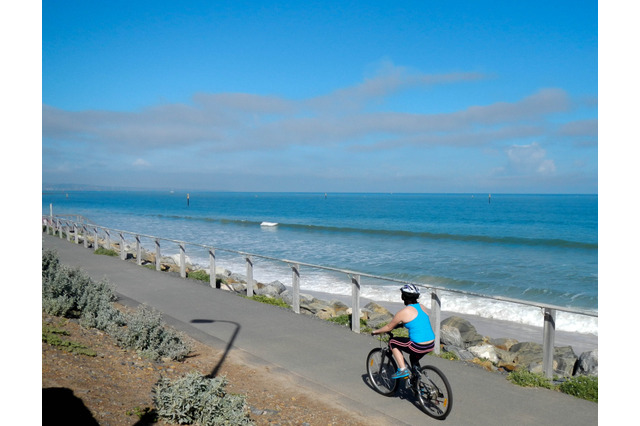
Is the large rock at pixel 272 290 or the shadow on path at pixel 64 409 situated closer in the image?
the shadow on path at pixel 64 409

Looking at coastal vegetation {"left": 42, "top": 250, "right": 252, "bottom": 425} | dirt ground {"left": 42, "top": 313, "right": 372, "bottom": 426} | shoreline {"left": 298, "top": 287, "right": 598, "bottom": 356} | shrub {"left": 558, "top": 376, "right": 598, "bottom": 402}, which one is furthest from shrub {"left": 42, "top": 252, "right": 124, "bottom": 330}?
shoreline {"left": 298, "top": 287, "right": 598, "bottom": 356}

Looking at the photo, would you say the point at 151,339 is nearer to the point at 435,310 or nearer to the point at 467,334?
the point at 435,310

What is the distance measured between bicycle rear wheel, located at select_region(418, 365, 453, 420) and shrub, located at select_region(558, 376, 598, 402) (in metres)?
1.94

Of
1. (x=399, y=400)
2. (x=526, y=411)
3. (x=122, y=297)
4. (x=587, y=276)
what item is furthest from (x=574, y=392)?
(x=587, y=276)

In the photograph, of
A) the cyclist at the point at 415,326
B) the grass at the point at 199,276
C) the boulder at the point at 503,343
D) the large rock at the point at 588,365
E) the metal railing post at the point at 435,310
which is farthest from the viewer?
the grass at the point at 199,276

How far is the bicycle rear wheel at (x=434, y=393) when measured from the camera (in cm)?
568

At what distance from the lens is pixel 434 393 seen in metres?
5.76

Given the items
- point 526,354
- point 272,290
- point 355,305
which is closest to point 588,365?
point 526,354

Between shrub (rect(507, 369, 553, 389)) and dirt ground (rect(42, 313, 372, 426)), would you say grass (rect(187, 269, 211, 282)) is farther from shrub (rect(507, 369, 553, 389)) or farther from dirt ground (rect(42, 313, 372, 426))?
shrub (rect(507, 369, 553, 389))

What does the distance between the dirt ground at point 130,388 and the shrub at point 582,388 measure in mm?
2783

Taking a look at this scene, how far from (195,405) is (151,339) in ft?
9.27

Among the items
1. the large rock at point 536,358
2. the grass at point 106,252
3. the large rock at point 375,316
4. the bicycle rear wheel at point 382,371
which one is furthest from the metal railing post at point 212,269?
the grass at point 106,252

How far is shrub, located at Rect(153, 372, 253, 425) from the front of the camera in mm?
5039

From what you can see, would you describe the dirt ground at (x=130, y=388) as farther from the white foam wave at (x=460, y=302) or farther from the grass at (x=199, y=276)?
the white foam wave at (x=460, y=302)
